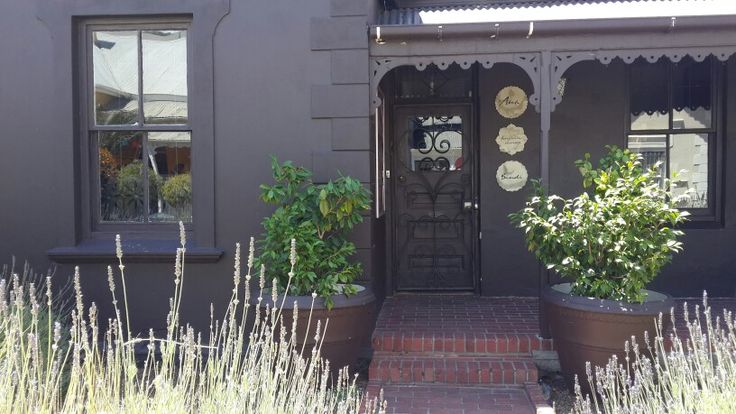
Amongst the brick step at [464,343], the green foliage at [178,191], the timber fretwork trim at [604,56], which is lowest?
the brick step at [464,343]

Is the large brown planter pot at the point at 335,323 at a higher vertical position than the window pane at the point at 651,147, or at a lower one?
lower

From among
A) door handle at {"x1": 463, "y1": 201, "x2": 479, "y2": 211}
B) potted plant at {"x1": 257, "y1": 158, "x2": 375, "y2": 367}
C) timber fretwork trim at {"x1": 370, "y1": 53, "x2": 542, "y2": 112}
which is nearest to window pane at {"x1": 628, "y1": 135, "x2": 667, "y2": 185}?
door handle at {"x1": 463, "y1": 201, "x2": 479, "y2": 211}

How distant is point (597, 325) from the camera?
4.95 meters

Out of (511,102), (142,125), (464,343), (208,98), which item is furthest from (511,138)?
(142,125)

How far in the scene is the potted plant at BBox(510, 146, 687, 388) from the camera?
4.91 meters

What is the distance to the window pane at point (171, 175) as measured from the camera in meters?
6.11

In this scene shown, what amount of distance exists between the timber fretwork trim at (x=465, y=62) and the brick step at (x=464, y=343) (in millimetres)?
1907

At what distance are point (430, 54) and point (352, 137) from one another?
95 centimetres

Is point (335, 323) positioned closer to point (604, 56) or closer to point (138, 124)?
point (138, 124)

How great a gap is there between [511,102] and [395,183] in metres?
1.54

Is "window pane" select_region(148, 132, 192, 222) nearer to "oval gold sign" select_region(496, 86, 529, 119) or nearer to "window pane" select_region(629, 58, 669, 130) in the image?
"oval gold sign" select_region(496, 86, 529, 119)

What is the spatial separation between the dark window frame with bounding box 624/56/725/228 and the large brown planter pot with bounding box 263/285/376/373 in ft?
12.7

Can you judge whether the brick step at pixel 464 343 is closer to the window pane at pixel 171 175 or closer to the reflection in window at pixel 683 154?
the window pane at pixel 171 175

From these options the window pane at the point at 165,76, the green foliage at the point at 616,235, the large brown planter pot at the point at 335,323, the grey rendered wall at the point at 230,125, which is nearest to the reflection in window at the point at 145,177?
the window pane at the point at 165,76
